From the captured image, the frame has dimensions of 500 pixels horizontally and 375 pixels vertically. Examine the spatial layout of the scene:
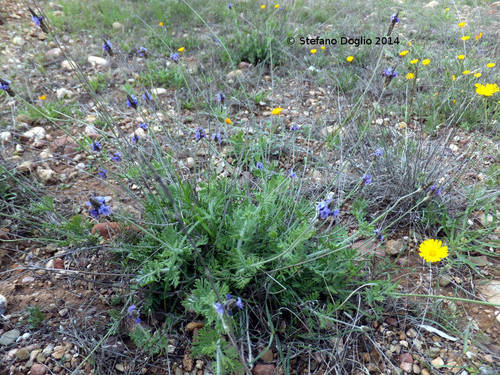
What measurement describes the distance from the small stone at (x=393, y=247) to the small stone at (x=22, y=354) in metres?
1.84

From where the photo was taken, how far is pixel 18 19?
4465 mm

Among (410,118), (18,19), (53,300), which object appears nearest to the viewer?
(53,300)

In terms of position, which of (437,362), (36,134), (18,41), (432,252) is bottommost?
(437,362)

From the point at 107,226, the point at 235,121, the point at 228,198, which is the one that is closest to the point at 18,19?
the point at 235,121

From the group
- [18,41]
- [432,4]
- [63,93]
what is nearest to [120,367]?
[63,93]

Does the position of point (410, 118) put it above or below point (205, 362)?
above

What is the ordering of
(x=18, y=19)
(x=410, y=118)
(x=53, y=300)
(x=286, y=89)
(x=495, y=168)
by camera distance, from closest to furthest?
(x=53, y=300)
(x=495, y=168)
(x=410, y=118)
(x=286, y=89)
(x=18, y=19)

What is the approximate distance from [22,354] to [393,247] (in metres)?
1.91

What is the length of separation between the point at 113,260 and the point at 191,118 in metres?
1.53

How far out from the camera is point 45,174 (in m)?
2.39

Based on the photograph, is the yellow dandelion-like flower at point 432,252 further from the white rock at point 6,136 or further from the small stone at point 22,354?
the white rock at point 6,136

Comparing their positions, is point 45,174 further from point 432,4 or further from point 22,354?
point 432,4

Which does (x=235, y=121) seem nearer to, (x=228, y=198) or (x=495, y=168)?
(x=228, y=198)

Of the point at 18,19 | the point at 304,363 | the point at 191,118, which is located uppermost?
the point at 18,19
